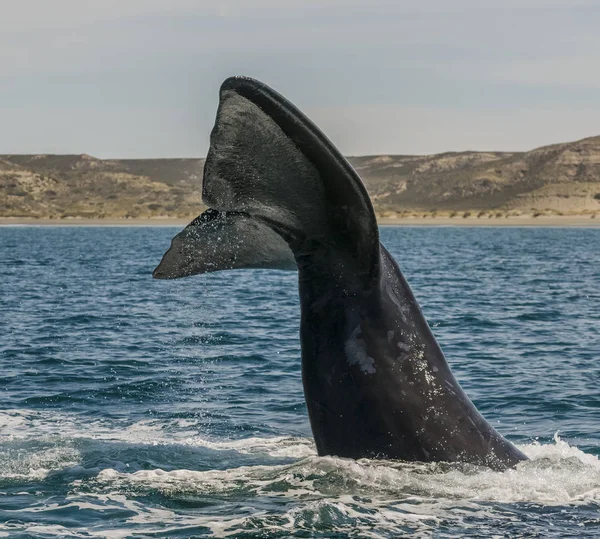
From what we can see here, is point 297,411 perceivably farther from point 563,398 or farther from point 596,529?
point 596,529

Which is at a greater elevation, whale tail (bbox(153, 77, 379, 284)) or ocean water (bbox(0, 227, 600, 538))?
whale tail (bbox(153, 77, 379, 284))

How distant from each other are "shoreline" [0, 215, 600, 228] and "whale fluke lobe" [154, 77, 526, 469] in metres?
116

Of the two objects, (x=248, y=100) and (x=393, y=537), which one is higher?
(x=248, y=100)

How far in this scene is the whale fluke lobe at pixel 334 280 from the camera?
636cm

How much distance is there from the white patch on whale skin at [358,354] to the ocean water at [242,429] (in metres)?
0.72

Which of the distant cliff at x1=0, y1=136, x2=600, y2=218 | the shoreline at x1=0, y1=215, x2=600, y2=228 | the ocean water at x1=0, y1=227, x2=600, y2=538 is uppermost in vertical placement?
the distant cliff at x1=0, y1=136, x2=600, y2=218

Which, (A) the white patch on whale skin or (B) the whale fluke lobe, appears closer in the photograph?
(B) the whale fluke lobe

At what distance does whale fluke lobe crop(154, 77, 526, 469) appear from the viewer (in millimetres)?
6355

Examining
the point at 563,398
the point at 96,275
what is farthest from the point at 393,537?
the point at 96,275

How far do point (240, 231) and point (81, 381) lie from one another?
928cm

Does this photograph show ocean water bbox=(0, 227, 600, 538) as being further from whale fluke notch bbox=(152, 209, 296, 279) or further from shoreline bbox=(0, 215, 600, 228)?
shoreline bbox=(0, 215, 600, 228)

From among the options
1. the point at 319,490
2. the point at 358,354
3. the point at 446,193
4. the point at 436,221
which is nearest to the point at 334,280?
the point at 358,354

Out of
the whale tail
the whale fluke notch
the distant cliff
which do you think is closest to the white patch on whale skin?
the whale tail

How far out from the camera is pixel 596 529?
7109 mm
